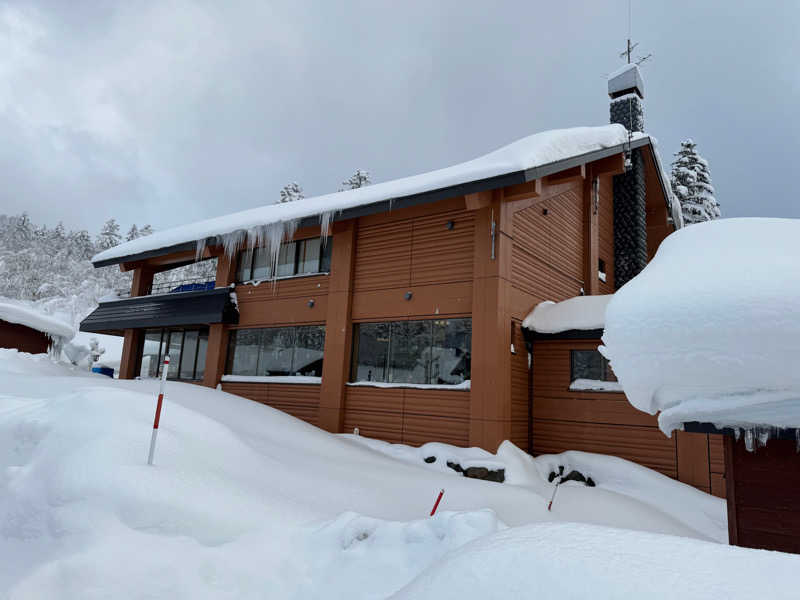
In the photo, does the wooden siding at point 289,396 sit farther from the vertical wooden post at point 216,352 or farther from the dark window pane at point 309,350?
the vertical wooden post at point 216,352

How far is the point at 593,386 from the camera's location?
967 centimetres

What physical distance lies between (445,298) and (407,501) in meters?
4.73

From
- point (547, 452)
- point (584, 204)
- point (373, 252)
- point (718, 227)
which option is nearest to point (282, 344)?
point (373, 252)

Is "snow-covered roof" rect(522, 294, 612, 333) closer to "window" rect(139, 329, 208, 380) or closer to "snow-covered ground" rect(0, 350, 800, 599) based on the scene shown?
"snow-covered ground" rect(0, 350, 800, 599)

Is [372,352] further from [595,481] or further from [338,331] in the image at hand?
A: [595,481]

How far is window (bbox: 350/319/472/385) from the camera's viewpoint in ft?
31.9

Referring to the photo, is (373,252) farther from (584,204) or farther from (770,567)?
(770,567)

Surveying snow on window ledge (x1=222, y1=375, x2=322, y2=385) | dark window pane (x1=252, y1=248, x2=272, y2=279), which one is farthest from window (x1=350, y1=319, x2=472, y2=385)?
dark window pane (x1=252, y1=248, x2=272, y2=279)

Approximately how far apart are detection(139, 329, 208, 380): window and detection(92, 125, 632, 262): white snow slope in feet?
8.73

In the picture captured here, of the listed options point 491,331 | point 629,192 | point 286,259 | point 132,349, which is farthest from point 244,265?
point 629,192

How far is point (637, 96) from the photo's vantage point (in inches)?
601

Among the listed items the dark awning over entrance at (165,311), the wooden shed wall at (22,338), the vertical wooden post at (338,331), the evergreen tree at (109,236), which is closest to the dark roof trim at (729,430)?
the vertical wooden post at (338,331)

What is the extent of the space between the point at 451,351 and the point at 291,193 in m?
28.3

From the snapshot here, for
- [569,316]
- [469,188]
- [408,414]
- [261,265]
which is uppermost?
[469,188]
